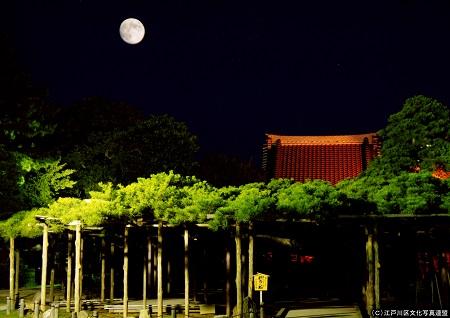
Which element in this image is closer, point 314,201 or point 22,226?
point 314,201

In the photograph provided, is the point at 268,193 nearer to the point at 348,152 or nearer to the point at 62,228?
the point at 62,228

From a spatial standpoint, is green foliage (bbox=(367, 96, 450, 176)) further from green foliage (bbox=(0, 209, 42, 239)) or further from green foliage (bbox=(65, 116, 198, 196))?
green foliage (bbox=(0, 209, 42, 239))

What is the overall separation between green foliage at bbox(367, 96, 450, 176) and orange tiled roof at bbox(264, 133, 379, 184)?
10.5 metres

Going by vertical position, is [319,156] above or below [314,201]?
above

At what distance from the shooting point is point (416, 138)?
19.6 m

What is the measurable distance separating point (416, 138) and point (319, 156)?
12.4 meters

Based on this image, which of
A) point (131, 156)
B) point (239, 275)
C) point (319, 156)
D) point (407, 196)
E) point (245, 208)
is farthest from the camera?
point (319, 156)

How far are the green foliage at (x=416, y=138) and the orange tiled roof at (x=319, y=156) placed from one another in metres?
10.5

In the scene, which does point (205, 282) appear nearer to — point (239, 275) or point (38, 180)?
point (239, 275)

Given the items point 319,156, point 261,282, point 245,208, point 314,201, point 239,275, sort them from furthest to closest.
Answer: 1. point 319,156
2. point 239,275
3. point 245,208
4. point 314,201
5. point 261,282

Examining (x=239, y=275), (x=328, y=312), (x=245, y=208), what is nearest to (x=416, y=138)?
(x=328, y=312)

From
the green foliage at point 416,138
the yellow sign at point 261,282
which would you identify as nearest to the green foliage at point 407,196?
the yellow sign at point 261,282

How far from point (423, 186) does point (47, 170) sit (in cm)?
1795

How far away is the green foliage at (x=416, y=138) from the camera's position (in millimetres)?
19234
